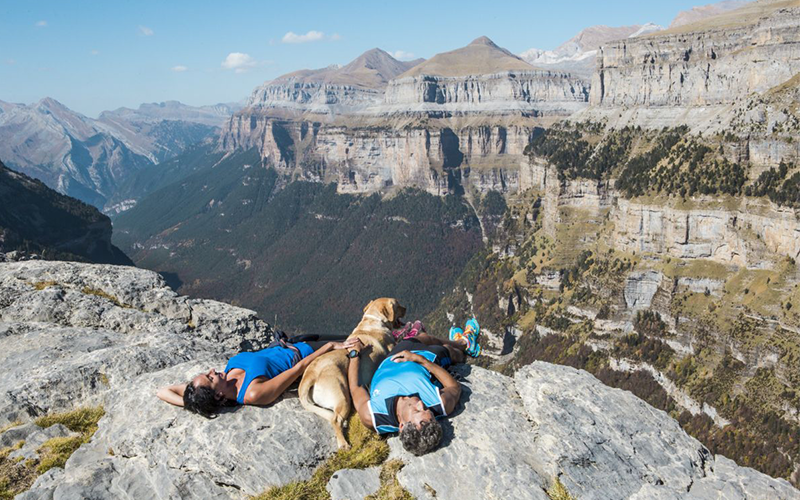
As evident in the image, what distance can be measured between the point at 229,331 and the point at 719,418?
79438 mm

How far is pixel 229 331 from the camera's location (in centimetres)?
2077

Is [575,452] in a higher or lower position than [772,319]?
higher

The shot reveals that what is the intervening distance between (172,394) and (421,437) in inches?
254

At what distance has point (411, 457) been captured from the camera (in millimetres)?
11406

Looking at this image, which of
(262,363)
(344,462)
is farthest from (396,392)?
(262,363)

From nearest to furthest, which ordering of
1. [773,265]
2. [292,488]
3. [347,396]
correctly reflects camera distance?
1. [292,488]
2. [347,396]
3. [773,265]

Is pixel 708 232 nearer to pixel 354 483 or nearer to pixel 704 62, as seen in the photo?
pixel 704 62

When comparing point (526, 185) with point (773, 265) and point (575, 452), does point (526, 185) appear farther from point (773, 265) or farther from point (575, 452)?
point (575, 452)

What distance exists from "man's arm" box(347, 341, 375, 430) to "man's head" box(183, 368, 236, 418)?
294cm

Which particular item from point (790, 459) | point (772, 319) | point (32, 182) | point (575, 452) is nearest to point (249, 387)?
point (575, 452)

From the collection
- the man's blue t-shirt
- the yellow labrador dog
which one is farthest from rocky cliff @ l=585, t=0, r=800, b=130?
the man's blue t-shirt

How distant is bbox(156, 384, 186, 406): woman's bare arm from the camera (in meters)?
12.7

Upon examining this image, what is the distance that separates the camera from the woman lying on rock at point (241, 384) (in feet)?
40.1

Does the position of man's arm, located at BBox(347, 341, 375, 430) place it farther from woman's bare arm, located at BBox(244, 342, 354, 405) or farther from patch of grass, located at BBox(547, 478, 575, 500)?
patch of grass, located at BBox(547, 478, 575, 500)
